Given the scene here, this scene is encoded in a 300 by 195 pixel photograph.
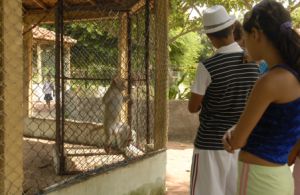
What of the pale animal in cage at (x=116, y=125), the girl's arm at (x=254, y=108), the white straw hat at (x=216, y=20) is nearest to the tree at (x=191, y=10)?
the pale animal in cage at (x=116, y=125)

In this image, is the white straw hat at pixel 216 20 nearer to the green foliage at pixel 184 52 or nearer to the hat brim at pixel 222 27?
the hat brim at pixel 222 27

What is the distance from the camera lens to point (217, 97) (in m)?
3.06

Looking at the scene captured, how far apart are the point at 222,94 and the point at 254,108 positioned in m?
1.12

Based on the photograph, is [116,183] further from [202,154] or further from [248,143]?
[248,143]

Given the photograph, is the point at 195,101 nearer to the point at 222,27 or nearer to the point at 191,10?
the point at 222,27

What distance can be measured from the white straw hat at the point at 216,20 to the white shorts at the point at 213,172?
0.85m

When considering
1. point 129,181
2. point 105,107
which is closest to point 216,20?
point 129,181

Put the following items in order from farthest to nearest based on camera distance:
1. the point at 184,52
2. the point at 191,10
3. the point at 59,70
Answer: the point at 184,52, the point at 191,10, the point at 59,70

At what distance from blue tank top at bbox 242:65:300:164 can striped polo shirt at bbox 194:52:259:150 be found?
3.10 feet

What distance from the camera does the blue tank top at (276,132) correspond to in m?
1.97

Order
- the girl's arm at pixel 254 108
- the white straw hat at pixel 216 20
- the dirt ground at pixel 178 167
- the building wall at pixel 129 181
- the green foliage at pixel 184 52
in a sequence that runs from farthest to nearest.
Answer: the green foliage at pixel 184 52 → the dirt ground at pixel 178 167 → the building wall at pixel 129 181 → the white straw hat at pixel 216 20 → the girl's arm at pixel 254 108

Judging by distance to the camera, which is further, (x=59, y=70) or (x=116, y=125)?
(x=116, y=125)

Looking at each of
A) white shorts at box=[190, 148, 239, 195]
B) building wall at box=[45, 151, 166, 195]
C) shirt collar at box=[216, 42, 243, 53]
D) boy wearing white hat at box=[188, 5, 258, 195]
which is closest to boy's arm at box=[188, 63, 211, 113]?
boy wearing white hat at box=[188, 5, 258, 195]

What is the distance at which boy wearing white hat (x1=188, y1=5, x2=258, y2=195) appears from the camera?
2996mm
